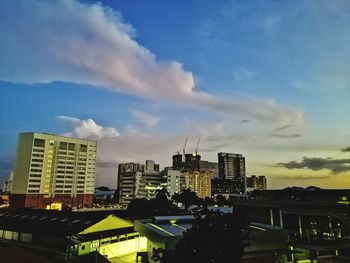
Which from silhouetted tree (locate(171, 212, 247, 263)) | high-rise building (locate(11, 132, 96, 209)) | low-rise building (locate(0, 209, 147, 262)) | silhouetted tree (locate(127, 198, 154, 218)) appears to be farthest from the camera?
high-rise building (locate(11, 132, 96, 209))

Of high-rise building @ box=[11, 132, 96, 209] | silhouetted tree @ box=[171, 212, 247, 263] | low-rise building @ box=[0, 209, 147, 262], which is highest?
high-rise building @ box=[11, 132, 96, 209]

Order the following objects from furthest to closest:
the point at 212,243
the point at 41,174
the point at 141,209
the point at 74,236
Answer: the point at 41,174 < the point at 141,209 < the point at 74,236 < the point at 212,243

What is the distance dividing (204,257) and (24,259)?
24789 millimetres

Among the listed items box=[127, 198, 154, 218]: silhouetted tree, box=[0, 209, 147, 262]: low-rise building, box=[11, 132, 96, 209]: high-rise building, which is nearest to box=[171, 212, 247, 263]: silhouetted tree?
box=[0, 209, 147, 262]: low-rise building

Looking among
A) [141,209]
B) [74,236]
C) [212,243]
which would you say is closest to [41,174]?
[141,209]

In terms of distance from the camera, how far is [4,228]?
68.5 m

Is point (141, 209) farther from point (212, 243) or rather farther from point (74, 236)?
point (212, 243)

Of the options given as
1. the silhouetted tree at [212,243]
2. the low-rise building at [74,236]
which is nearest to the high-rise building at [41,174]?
the low-rise building at [74,236]

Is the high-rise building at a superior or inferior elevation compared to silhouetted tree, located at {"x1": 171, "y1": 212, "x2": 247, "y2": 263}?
superior

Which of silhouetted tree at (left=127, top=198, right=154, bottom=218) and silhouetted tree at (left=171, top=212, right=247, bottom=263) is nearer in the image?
silhouetted tree at (left=171, top=212, right=247, bottom=263)

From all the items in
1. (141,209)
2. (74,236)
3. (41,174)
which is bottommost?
(74,236)

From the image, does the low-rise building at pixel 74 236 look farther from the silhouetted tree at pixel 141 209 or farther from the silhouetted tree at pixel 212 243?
the silhouetted tree at pixel 141 209

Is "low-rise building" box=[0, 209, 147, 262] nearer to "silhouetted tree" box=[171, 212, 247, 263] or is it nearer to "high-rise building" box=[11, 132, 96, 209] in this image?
"silhouetted tree" box=[171, 212, 247, 263]

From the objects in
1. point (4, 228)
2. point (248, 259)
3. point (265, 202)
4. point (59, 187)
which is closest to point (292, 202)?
point (265, 202)
